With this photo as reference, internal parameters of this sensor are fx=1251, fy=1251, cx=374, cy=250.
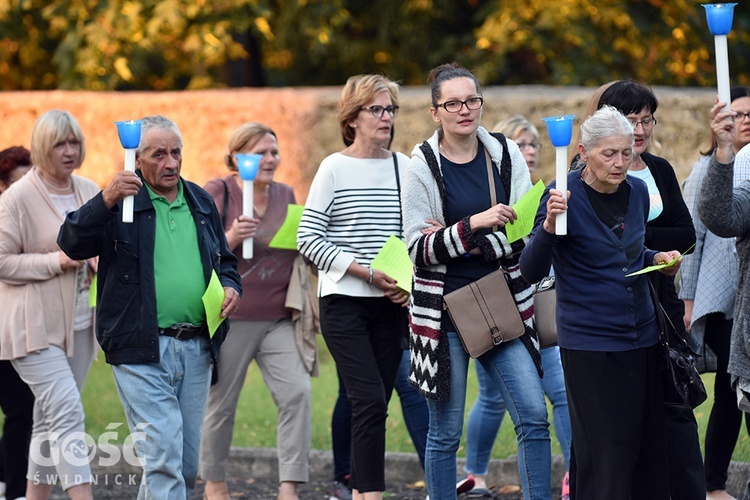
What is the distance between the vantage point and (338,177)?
6.30 meters

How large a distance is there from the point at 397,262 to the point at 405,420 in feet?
3.93

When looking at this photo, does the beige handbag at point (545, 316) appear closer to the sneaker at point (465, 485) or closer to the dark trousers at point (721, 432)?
the dark trousers at point (721, 432)

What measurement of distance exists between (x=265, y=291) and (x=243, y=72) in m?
10.6

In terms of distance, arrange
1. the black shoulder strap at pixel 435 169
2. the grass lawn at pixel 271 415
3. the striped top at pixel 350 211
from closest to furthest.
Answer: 1. the black shoulder strap at pixel 435 169
2. the striped top at pixel 350 211
3. the grass lawn at pixel 271 415

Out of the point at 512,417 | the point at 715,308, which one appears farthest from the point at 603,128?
the point at 715,308

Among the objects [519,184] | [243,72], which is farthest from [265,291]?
[243,72]

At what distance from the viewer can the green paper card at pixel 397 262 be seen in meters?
6.01

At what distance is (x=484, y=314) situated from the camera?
5348 millimetres

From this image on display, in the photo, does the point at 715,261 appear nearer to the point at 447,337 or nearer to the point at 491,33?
the point at 447,337

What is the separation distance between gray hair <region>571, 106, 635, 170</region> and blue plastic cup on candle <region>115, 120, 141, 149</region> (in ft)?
5.92

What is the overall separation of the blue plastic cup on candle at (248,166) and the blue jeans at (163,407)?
51.5 inches

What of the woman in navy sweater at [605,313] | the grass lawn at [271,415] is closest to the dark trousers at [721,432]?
the grass lawn at [271,415]

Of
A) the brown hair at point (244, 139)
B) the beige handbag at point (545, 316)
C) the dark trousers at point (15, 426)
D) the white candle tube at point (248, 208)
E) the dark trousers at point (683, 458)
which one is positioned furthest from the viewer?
the brown hair at point (244, 139)

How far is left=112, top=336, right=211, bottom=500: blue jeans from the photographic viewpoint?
5410mm
